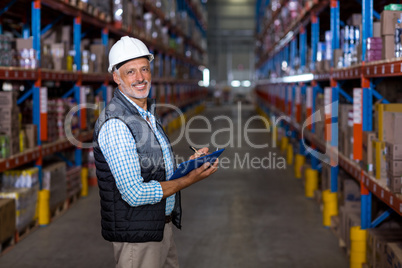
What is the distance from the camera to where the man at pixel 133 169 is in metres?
2.21

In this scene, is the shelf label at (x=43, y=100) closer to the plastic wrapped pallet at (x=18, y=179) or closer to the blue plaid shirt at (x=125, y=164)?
the plastic wrapped pallet at (x=18, y=179)

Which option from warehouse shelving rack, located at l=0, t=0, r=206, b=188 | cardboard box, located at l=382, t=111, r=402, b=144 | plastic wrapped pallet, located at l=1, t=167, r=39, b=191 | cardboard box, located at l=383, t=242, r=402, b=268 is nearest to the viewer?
cardboard box, located at l=383, t=242, r=402, b=268

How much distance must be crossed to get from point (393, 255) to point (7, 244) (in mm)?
3467

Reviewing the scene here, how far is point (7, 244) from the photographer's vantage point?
15.1 ft

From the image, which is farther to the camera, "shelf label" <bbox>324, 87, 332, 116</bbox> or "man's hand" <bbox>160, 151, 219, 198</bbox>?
"shelf label" <bbox>324, 87, 332, 116</bbox>

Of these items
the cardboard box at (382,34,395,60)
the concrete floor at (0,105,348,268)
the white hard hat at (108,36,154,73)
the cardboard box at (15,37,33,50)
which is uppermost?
the cardboard box at (15,37,33,50)

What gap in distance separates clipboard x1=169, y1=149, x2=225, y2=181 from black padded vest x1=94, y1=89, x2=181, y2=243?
0.12m

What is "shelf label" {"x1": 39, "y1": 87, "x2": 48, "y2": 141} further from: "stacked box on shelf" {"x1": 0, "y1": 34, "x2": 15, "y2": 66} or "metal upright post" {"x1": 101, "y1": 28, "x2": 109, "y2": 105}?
"metal upright post" {"x1": 101, "y1": 28, "x2": 109, "y2": 105}

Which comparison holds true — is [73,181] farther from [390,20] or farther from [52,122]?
[390,20]

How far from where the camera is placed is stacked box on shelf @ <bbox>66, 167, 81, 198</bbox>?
6.06 m

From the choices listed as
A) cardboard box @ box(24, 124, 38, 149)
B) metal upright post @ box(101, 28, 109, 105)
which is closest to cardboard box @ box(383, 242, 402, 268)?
cardboard box @ box(24, 124, 38, 149)

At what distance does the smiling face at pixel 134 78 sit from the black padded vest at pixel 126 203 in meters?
0.05

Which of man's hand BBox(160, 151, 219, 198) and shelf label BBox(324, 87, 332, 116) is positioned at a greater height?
shelf label BBox(324, 87, 332, 116)

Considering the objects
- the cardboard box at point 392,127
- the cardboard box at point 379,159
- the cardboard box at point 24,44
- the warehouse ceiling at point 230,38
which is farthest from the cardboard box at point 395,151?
the warehouse ceiling at point 230,38
